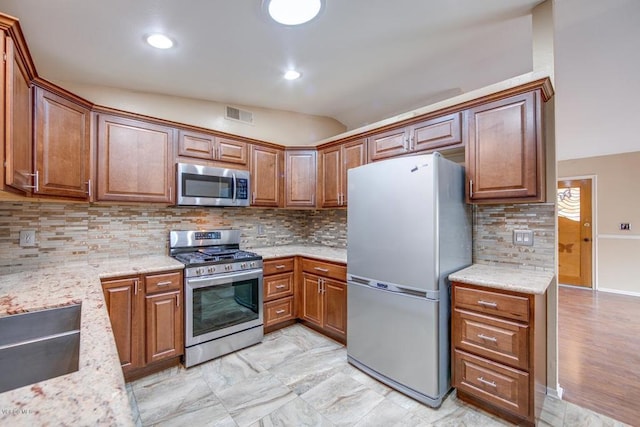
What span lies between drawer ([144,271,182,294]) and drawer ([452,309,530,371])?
2134mm

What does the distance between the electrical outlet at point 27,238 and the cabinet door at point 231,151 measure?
156cm

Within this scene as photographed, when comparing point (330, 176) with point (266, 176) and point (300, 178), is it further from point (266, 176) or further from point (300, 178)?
point (266, 176)

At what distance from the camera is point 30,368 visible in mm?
1097

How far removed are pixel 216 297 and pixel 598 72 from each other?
13.5 ft

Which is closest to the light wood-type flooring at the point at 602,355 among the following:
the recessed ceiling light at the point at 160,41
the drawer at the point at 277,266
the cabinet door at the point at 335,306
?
the cabinet door at the point at 335,306

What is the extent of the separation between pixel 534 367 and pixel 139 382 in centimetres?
273

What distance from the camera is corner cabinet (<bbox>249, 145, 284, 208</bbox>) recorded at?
3189mm

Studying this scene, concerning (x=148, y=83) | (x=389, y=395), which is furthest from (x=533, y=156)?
(x=148, y=83)

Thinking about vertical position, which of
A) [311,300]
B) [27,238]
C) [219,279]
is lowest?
[311,300]

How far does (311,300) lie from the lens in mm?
3025

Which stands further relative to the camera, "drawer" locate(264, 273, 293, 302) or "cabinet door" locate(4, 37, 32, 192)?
"drawer" locate(264, 273, 293, 302)

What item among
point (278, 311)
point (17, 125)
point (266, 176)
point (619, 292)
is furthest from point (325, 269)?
point (619, 292)

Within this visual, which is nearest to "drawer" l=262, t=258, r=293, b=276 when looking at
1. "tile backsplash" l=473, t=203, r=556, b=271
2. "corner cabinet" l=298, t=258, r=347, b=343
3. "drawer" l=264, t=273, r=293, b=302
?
"drawer" l=264, t=273, r=293, b=302

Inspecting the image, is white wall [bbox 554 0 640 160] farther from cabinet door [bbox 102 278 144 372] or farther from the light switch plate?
cabinet door [bbox 102 278 144 372]
